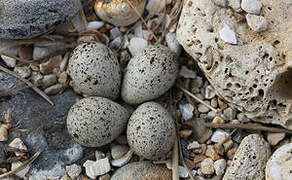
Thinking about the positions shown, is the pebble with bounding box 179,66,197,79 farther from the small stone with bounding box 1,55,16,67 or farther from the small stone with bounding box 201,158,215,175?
the small stone with bounding box 1,55,16,67

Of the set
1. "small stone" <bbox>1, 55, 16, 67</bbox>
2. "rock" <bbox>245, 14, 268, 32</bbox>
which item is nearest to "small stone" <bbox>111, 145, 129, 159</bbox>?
"small stone" <bbox>1, 55, 16, 67</bbox>

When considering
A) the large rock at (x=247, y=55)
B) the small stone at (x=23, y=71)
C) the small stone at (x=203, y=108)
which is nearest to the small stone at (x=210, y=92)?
the small stone at (x=203, y=108)

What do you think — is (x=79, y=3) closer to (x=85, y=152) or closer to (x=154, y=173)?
(x=85, y=152)

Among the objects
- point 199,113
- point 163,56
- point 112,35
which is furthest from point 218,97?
point 112,35

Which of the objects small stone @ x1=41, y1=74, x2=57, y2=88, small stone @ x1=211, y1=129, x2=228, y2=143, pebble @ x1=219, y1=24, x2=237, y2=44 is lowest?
small stone @ x1=211, y1=129, x2=228, y2=143

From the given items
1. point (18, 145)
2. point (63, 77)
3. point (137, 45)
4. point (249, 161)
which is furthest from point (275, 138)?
point (18, 145)

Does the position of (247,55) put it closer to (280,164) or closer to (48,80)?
(280,164)

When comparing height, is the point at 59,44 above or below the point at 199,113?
above
